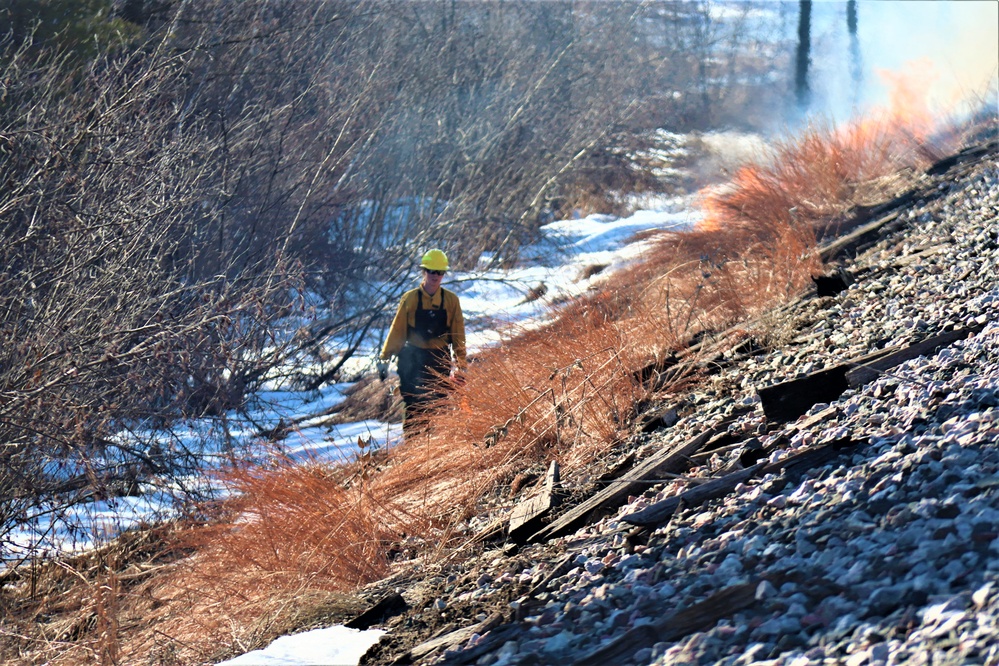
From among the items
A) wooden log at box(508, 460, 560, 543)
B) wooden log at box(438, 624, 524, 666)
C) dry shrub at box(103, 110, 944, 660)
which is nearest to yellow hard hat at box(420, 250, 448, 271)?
dry shrub at box(103, 110, 944, 660)

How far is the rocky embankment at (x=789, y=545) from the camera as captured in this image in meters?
2.44

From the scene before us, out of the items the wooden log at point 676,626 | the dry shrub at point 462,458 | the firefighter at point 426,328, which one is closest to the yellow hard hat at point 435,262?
the firefighter at point 426,328

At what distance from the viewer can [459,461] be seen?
5469 mm

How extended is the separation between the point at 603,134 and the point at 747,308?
519 inches

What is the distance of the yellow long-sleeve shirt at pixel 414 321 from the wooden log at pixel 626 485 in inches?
150

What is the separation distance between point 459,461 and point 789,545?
2782mm

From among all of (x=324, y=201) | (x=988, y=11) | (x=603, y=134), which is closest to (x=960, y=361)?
(x=324, y=201)

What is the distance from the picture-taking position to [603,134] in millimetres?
19438

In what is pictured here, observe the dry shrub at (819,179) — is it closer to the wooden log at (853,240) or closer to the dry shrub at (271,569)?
the wooden log at (853,240)

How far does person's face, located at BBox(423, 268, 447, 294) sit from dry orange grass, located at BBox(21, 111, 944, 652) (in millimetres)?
928

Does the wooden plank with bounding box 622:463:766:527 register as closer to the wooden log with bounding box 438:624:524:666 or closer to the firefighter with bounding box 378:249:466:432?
the wooden log with bounding box 438:624:524:666

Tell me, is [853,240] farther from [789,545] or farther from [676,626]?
[676,626]

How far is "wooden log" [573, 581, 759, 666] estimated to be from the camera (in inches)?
103

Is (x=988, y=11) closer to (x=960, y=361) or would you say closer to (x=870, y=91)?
(x=870, y=91)
